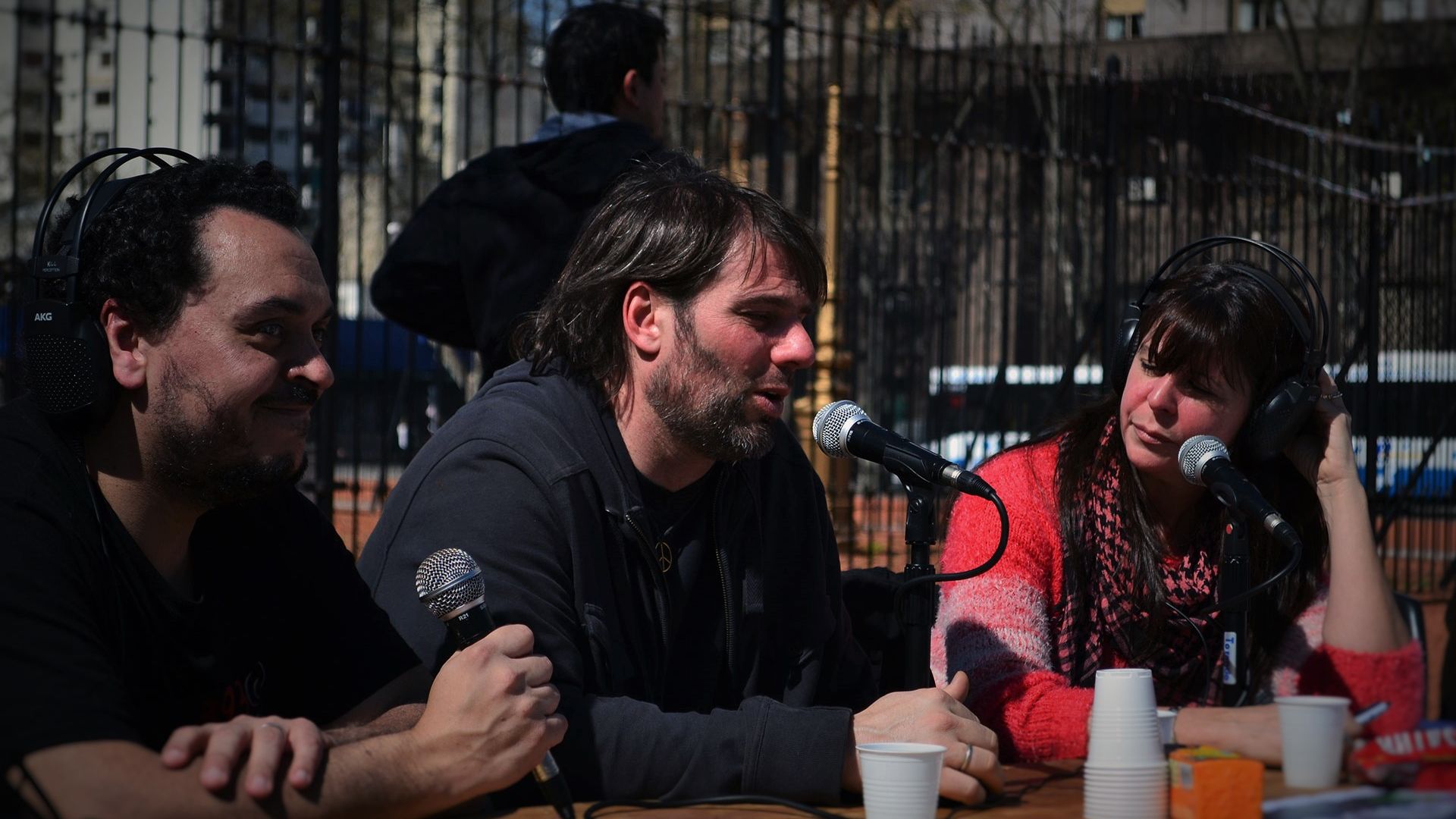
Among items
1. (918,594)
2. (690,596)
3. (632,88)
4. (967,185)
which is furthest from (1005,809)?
(967,185)

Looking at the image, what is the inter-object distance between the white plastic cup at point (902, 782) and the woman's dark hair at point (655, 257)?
99 centimetres

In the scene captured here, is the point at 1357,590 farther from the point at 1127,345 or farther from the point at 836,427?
the point at 836,427

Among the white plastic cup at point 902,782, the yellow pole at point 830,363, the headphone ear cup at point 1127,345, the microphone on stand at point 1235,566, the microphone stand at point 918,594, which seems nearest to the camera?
the white plastic cup at point 902,782

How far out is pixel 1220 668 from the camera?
110 inches

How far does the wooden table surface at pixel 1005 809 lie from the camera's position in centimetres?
193

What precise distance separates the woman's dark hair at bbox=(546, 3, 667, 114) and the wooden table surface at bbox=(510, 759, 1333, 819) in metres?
2.49

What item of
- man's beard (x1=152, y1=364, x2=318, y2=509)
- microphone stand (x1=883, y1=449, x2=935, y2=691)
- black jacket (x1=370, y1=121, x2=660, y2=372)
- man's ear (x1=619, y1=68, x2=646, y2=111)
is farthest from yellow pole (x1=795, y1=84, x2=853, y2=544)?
man's beard (x1=152, y1=364, x2=318, y2=509)

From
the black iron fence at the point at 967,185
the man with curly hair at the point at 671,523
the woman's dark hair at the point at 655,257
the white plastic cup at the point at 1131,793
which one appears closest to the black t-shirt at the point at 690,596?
the man with curly hair at the point at 671,523

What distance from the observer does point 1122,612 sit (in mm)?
2932

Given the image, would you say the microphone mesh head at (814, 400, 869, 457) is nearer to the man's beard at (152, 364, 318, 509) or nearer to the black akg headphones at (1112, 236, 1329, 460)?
the black akg headphones at (1112, 236, 1329, 460)

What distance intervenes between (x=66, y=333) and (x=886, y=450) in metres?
1.22

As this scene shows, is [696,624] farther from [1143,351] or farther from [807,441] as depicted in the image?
[807,441]

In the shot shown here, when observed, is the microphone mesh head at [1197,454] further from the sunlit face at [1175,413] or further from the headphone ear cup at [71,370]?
the headphone ear cup at [71,370]

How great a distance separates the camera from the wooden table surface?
1929 millimetres
